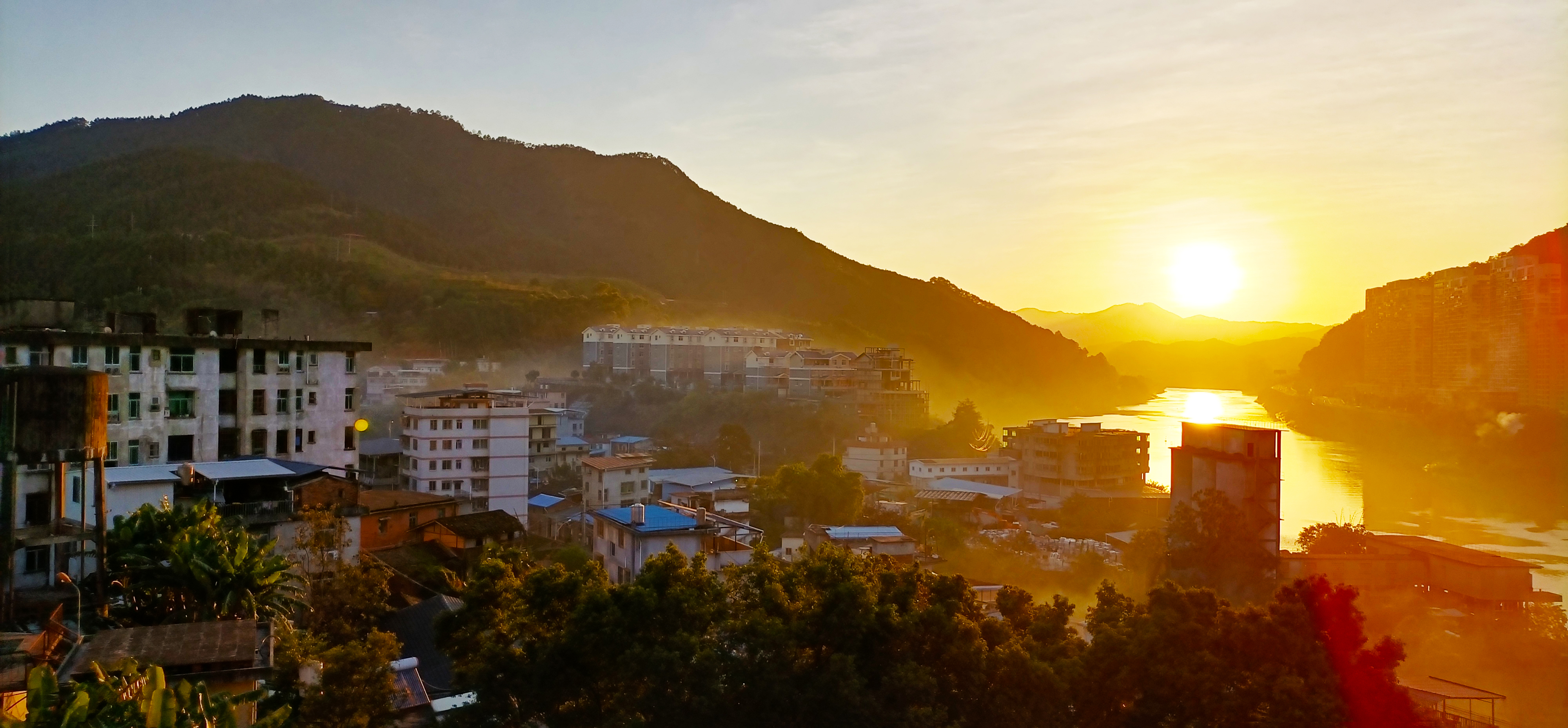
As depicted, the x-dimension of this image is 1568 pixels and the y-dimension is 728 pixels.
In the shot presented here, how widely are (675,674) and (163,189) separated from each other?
4615 centimetres

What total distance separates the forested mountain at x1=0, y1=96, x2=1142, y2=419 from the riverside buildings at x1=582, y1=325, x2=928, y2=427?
5.46 meters

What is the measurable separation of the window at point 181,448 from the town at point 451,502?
0.04 metres

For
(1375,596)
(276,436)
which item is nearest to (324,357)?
(276,436)

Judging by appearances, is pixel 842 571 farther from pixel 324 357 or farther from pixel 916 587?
pixel 324 357

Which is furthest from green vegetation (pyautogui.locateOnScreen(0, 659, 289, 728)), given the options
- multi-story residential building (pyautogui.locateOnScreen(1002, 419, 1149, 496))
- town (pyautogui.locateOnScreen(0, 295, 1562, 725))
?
multi-story residential building (pyautogui.locateOnScreen(1002, 419, 1149, 496))

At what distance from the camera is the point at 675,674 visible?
570 centimetres

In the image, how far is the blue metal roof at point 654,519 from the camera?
1220 centimetres

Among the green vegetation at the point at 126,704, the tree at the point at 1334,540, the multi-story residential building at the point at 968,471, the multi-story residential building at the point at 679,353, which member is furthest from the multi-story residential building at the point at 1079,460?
the green vegetation at the point at 126,704

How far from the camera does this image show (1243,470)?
16.2 m

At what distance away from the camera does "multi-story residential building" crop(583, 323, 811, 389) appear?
32938 millimetres

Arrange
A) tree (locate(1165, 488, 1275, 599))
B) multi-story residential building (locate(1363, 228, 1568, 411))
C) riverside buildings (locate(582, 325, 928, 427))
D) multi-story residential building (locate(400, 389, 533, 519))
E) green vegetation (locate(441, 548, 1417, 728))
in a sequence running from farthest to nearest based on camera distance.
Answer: riverside buildings (locate(582, 325, 928, 427)) < multi-story residential building (locate(1363, 228, 1568, 411)) < multi-story residential building (locate(400, 389, 533, 519)) < tree (locate(1165, 488, 1275, 599)) < green vegetation (locate(441, 548, 1417, 728))

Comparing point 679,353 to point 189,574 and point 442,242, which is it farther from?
point 189,574

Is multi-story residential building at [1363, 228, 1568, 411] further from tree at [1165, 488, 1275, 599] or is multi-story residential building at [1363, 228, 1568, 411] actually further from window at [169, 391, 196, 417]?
window at [169, 391, 196, 417]

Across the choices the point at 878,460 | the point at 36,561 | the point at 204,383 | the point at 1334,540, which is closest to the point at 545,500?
the point at 204,383
